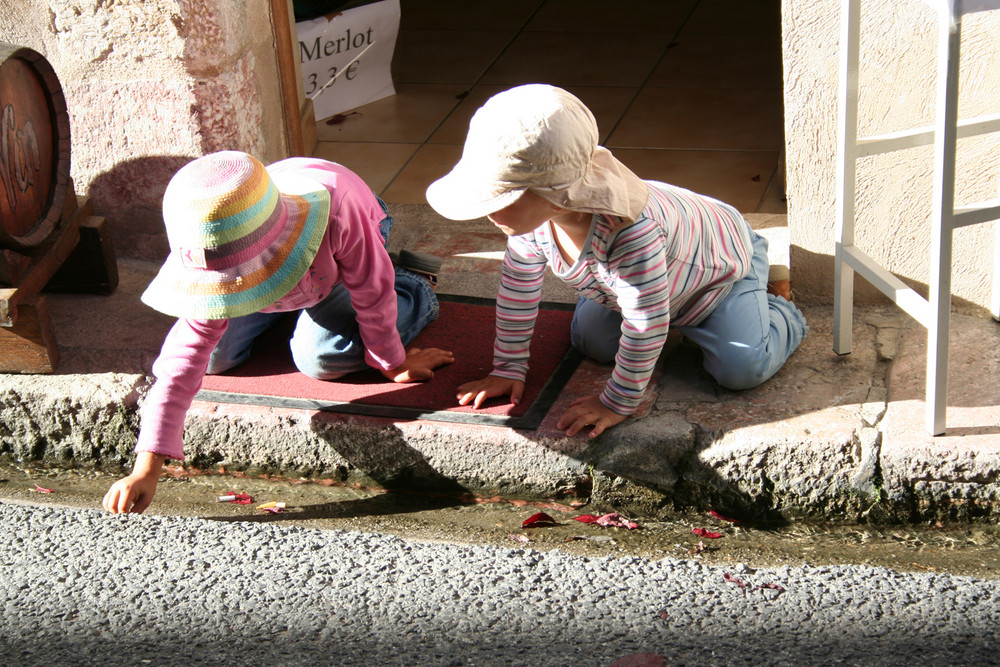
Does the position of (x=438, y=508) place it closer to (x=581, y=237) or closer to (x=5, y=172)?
(x=581, y=237)

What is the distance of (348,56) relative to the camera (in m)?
4.29

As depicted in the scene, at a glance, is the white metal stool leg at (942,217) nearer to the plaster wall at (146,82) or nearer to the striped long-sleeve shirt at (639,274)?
the striped long-sleeve shirt at (639,274)

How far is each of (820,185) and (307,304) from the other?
1.29m

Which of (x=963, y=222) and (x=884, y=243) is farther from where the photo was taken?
(x=884, y=243)

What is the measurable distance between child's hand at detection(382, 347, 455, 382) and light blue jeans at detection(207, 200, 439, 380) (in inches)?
3.4

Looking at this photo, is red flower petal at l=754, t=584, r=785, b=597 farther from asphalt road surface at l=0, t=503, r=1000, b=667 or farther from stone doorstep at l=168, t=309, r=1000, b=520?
stone doorstep at l=168, t=309, r=1000, b=520

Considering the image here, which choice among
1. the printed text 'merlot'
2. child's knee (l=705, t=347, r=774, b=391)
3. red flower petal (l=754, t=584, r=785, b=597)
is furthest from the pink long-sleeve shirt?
the printed text 'merlot'

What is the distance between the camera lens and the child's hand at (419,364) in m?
2.46

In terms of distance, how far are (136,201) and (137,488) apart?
1.16 meters

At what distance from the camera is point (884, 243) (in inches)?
98.4

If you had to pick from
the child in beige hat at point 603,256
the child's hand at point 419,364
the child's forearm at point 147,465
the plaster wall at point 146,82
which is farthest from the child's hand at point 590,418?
the plaster wall at point 146,82

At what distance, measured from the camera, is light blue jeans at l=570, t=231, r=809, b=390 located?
2271 mm

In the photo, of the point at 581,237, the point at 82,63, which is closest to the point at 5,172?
the point at 82,63

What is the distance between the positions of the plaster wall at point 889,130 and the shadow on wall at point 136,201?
166 cm
